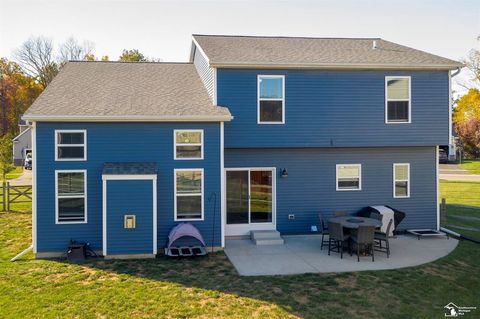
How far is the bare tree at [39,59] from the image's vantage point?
50.2 meters

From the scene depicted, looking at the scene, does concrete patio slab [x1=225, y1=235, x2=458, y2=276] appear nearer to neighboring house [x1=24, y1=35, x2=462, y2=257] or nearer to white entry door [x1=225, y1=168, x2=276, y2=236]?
white entry door [x1=225, y1=168, x2=276, y2=236]

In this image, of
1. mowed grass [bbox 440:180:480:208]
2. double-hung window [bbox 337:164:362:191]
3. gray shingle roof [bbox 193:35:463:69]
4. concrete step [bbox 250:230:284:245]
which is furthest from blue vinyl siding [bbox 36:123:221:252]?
mowed grass [bbox 440:180:480:208]

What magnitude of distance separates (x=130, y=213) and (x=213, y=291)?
3785 millimetres

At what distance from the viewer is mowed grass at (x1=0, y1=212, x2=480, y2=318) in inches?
283

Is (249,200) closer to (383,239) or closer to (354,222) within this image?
(354,222)

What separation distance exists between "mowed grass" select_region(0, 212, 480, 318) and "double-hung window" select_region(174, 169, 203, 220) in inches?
61.8

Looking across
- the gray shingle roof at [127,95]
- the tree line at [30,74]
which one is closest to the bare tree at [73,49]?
the tree line at [30,74]

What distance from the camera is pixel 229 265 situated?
10.1 meters

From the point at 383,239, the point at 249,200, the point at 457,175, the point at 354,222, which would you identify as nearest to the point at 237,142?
the point at 249,200

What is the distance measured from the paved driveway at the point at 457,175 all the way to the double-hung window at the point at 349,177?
77.8 ft

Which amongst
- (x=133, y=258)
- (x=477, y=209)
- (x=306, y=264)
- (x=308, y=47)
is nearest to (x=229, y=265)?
(x=306, y=264)

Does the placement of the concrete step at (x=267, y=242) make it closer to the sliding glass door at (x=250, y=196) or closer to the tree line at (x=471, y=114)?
the sliding glass door at (x=250, y=196)

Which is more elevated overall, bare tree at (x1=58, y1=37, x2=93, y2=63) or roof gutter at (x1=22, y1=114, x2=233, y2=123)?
bare tree at (x1=58, y1=37, x2=93, y2=63)

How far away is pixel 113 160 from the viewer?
1121 centimetres
